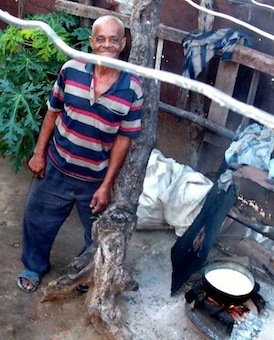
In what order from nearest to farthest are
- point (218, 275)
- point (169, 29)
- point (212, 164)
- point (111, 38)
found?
point (111, 38), point (218, 275), point (169, 29), point (212, 164)

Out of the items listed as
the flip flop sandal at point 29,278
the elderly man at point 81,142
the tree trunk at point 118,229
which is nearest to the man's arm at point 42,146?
the elderly man at point 81,142

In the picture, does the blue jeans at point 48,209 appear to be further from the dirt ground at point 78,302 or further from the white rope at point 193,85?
the white rope at point 193,85

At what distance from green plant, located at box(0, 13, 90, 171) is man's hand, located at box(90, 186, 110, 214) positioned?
4.63 ft

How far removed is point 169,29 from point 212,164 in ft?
4.87

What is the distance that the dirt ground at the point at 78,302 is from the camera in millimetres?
3723

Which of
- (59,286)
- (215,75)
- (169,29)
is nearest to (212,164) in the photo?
(215,75)

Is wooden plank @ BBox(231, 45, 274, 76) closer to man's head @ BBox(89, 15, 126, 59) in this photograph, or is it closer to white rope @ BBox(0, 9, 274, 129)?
man's head @ BBox(89, 15, 126, 59)

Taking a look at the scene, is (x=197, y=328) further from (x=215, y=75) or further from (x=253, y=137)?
(x=215, y=75)

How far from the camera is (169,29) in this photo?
497 centimetres

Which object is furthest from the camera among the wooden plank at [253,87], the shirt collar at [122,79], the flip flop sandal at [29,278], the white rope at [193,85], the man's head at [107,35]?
the wooden plank at [253,87]

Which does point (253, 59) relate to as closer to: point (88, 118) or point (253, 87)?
point (253, 87)

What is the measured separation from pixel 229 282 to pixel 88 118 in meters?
1.66

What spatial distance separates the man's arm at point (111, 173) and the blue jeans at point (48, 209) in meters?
0.11

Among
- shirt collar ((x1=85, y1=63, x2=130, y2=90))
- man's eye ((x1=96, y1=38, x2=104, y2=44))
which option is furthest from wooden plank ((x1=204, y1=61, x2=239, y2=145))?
man's eye ((x1=96, y1=38, x2=104, y2=44))
